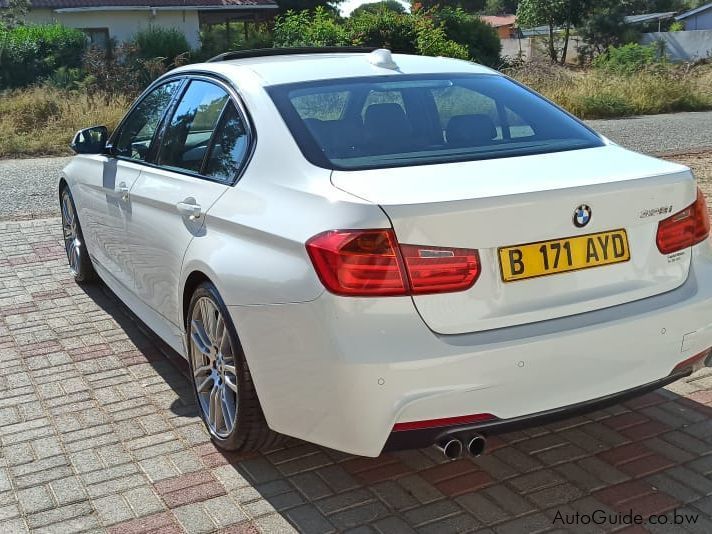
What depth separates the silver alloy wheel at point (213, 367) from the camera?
144 inches

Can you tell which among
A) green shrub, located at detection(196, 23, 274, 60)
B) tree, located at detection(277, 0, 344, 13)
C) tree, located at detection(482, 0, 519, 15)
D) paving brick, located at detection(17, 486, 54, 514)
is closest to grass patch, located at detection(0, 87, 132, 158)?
paving brick, located at detection(17, 486, 54, 514)

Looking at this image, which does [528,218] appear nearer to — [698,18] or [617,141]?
[617,141]

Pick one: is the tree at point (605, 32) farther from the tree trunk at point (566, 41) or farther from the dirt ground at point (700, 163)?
the dirt ground at point (700, 163)

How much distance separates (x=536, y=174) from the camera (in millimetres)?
3230

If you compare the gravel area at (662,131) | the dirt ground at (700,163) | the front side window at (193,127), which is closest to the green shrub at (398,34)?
the gravel area at (662,131)

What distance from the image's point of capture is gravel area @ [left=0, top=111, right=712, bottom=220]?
10.6 meters

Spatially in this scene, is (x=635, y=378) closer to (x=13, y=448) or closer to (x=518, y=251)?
(x=518, y=251)

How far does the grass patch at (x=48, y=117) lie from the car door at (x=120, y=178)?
11.1 m

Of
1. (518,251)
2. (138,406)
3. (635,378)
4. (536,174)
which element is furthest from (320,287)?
(138,406)

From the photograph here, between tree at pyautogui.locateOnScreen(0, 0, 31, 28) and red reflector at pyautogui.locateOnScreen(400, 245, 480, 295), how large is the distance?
3047 centimetres

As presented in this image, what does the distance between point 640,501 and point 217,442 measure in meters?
1.76

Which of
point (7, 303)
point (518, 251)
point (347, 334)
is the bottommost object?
point (7, 303)

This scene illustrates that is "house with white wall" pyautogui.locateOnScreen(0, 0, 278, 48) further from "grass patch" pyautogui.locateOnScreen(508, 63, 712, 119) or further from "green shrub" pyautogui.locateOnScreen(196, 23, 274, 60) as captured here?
"grass patch" pyautogui.locateOnScreen(508, 63, 712, 119)

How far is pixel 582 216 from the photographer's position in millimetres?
3074
